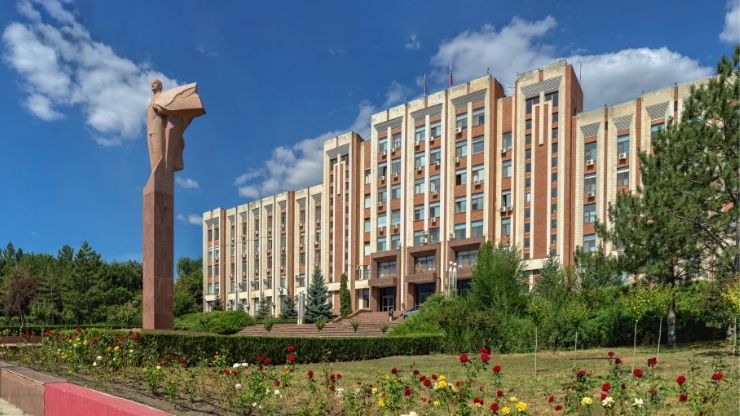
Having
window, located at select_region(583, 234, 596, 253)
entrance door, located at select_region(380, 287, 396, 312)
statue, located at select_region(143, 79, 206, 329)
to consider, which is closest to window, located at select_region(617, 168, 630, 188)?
window, located at select_region(583, 234, 596, 253)

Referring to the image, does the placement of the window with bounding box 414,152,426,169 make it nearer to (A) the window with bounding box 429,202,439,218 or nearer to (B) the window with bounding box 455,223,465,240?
(A) the window with bounding box 429,202,439,218

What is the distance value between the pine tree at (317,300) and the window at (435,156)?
1418 centimetres

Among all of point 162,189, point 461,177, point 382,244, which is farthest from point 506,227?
point 162,189

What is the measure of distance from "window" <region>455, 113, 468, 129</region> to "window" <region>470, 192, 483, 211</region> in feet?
17.1

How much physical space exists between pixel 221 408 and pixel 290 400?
63.6 inches

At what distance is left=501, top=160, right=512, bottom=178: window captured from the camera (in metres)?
42.5

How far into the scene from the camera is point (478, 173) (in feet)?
144

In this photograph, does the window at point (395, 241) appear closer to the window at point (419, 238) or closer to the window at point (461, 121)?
the window at point (419, 238)

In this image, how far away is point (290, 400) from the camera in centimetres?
757

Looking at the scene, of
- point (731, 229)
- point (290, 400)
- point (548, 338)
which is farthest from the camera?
point (548, 338)

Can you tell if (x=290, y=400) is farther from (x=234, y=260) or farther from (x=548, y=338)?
(x=234, y=260)

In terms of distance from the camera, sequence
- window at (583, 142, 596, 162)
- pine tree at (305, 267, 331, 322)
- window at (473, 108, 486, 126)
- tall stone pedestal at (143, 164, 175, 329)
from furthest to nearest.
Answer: pine tree at (305, 267, 331, 322), window at (473, 108, 486, 126), window at (583, 142, 596, 162), tall stone pedestal at (143, 164, 175, 329)

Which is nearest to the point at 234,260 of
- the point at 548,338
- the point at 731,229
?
the point at 548,338

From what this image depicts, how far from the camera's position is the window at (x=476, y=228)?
43.1 metres
